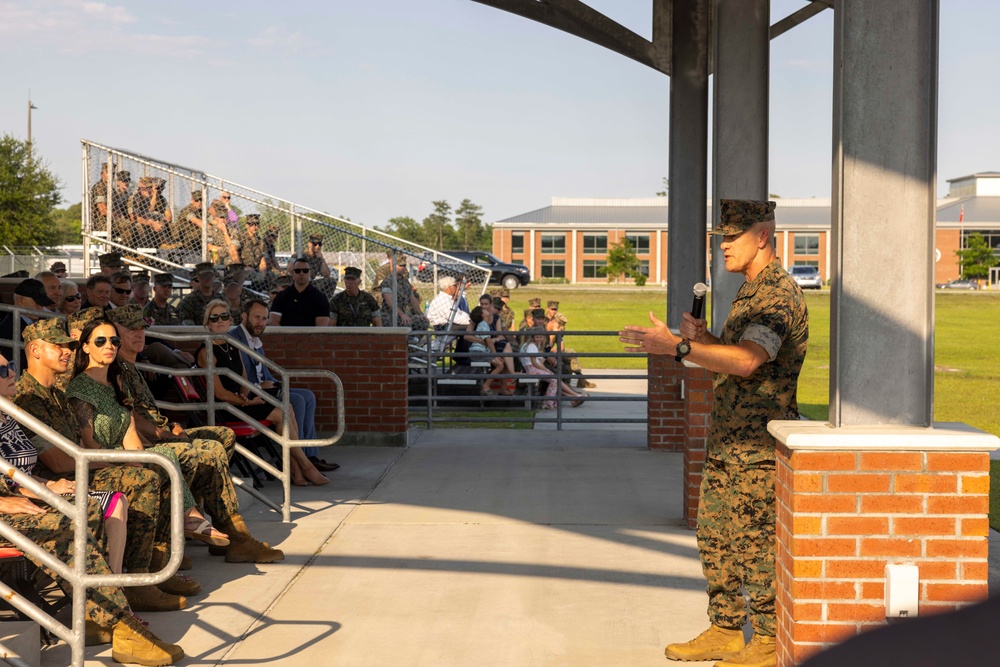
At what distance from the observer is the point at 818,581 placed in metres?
4.25

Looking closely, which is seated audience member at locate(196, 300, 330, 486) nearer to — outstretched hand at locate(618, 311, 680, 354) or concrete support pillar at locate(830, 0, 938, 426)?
outstretched hand at locate(618, 311, 680, 354)

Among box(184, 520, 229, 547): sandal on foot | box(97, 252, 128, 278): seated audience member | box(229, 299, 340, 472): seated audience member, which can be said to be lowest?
box(184, 520, 229, 547): sandal on foot

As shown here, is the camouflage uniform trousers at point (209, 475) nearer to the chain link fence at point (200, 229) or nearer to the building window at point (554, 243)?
the chain link fence at point (200, 229)

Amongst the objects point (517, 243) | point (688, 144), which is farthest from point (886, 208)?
point (517, 243)

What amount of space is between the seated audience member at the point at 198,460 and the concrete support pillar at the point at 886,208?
142 inches

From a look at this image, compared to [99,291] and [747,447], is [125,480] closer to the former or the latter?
[747,447]

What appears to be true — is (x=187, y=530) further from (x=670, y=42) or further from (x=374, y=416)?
(x=670, y=42)

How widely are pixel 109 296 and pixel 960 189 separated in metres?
111

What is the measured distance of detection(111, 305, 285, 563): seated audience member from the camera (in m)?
6.47

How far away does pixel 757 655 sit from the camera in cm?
488

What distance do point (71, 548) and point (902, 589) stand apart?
129 inches

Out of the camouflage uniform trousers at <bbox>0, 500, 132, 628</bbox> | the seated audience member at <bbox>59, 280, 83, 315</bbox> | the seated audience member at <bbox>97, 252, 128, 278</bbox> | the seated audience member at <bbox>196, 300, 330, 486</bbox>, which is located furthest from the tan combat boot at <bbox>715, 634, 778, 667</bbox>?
the seated audience member at <bbox>97, 252, 128, 278</bbox>

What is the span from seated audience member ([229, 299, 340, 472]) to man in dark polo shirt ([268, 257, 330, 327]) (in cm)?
235

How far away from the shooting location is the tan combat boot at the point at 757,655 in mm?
4859
